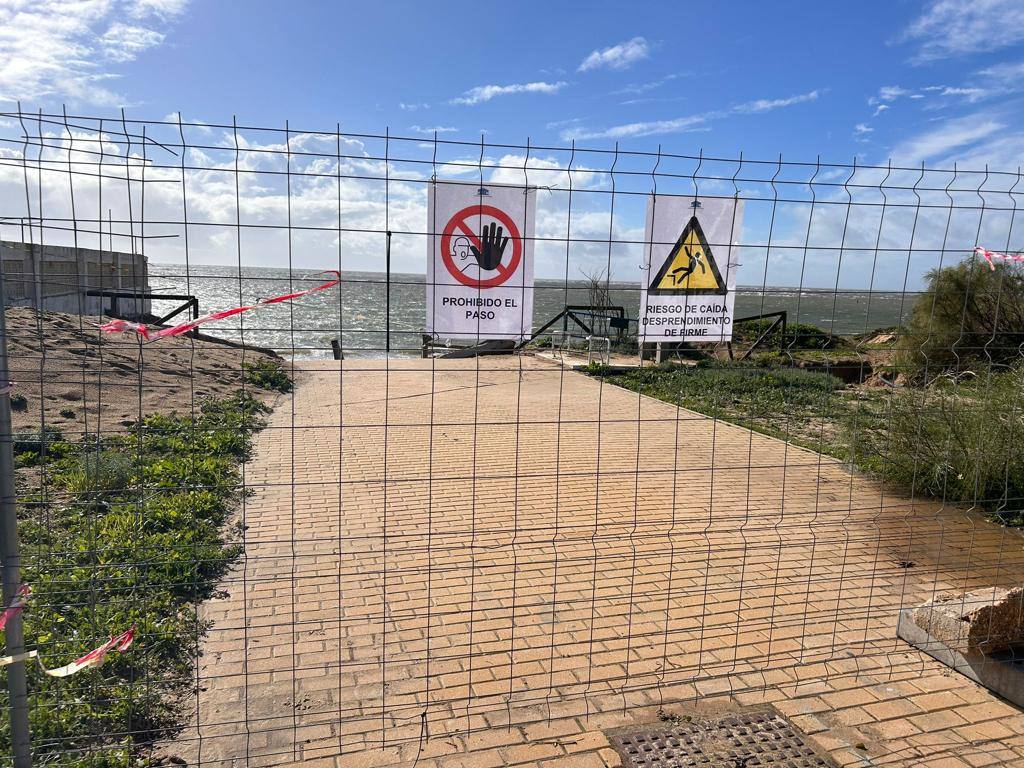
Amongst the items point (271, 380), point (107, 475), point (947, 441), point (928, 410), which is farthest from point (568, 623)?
point (271, 380)

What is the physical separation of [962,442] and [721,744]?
4.89 m

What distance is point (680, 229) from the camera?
359cm

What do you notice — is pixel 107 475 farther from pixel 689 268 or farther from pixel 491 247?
pixel 689 268

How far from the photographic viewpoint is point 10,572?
8.23ft

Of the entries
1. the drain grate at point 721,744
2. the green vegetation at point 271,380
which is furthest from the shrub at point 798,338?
the green vegetation at point 271,380

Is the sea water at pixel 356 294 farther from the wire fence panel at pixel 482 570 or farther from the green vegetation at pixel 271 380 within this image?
the green vegetation at pixel 271 380

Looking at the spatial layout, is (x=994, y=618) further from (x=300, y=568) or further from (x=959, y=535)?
(x=300, y=568)

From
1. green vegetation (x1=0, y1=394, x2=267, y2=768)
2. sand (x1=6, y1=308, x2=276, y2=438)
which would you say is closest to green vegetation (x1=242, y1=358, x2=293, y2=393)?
sand (x1=6, y1=308, x2=276, y2=438)

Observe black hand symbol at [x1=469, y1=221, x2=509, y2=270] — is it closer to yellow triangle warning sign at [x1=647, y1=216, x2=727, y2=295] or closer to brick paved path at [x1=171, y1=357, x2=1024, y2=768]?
brick paved path at [x1=171, y1=357, x2=1024, y2=768]

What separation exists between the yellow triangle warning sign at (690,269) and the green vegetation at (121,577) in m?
2.50

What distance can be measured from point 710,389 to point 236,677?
10381 millimetres

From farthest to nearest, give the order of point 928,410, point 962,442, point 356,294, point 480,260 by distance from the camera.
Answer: point 356,294 → point 928,410 → point 962,442 → point 480,260

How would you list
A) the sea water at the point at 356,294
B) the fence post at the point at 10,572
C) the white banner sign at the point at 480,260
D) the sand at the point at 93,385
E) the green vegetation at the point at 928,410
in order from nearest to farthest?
the fence post at the point at 10,572
the sea water at the point at 356,294
the white banner sign at the point at 480,260
the green vegetation at the point at 928,410
the sand at the point at 93,385

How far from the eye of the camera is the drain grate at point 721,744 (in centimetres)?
307
